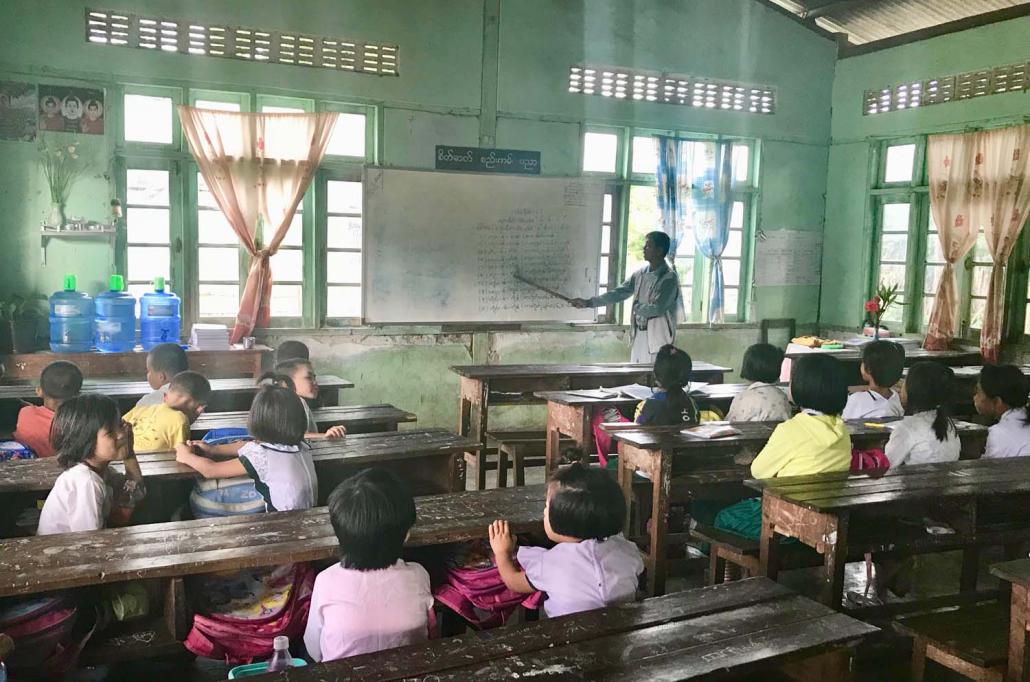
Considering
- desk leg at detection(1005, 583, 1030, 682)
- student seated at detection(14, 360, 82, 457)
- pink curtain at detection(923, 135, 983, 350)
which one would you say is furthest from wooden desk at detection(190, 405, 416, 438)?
pink curtain at detection(923, 135, 983, 350)

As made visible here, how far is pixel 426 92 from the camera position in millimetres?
6211

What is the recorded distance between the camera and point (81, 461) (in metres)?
2.45

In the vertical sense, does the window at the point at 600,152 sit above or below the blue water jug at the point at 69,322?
above

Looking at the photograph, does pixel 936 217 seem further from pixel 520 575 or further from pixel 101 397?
pixel 101 397

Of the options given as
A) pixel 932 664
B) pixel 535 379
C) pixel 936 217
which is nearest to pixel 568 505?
pixel 932 664

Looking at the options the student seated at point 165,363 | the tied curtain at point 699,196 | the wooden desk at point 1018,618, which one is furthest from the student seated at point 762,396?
the tied curtain at point 699,196

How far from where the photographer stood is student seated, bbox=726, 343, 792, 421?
3.93m

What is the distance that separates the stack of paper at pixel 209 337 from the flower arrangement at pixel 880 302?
15.9 ft

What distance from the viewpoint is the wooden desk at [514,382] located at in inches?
196

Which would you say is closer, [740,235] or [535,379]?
[535,379]

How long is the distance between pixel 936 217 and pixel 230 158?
5.25m

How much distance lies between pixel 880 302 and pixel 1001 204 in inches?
45.7

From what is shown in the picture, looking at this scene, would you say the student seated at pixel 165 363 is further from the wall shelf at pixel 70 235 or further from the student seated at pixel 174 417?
the wall shelf at pixel 70 235

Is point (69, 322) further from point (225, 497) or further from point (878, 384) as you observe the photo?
point (878, 384)
